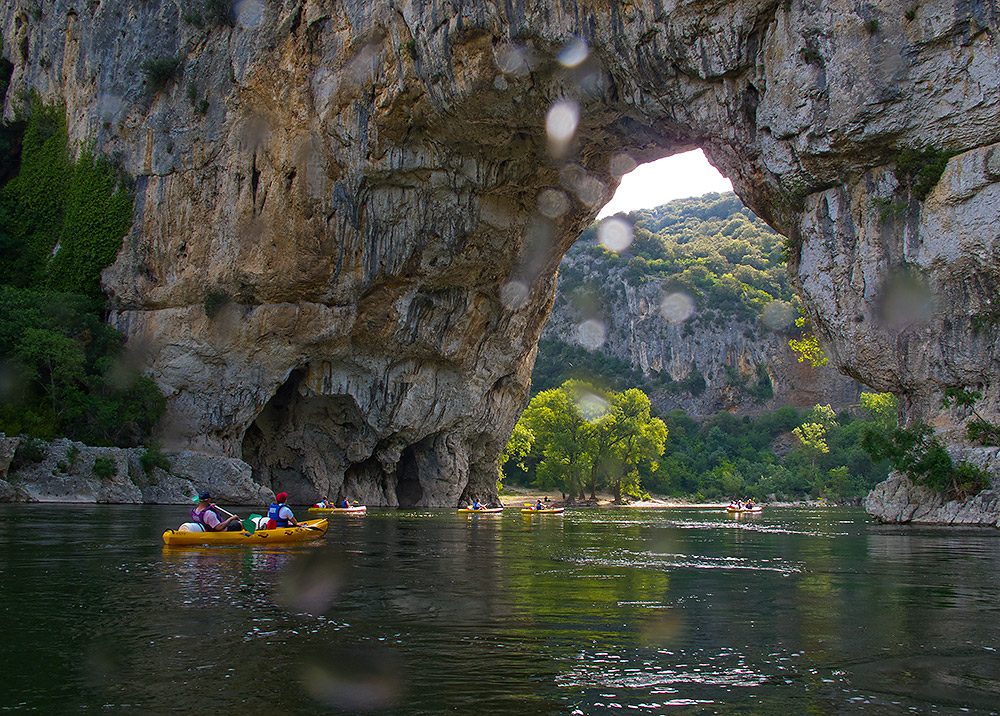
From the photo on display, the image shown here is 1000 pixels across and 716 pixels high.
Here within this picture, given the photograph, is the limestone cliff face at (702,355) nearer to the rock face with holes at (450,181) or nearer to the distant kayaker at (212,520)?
the rock face with holes at (450,181)

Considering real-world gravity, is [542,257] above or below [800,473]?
above

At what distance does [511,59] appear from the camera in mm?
21672

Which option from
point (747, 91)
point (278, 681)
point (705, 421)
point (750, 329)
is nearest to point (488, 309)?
point (747, 91)

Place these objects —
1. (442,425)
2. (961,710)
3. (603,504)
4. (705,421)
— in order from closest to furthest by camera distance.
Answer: (961,710) < (442,425) < (603,504) < (705,421)

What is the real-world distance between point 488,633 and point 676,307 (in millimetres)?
104314

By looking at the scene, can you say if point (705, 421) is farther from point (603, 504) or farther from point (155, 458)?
point (155, 458)

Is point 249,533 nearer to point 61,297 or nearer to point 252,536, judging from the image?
point 252,536

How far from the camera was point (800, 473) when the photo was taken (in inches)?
2926

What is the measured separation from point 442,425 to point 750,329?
7377 cm

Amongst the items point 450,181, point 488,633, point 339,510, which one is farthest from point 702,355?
point 488,633

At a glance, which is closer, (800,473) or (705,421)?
(800,473)

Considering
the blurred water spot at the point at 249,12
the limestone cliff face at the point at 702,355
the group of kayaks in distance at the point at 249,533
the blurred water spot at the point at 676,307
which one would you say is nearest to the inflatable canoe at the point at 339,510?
the group of kayaks in distance at the point at 249,533

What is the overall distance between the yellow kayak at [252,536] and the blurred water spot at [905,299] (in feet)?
44.6

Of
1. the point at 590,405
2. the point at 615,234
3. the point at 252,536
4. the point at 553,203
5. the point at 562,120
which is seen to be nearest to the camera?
the point at 252,536
